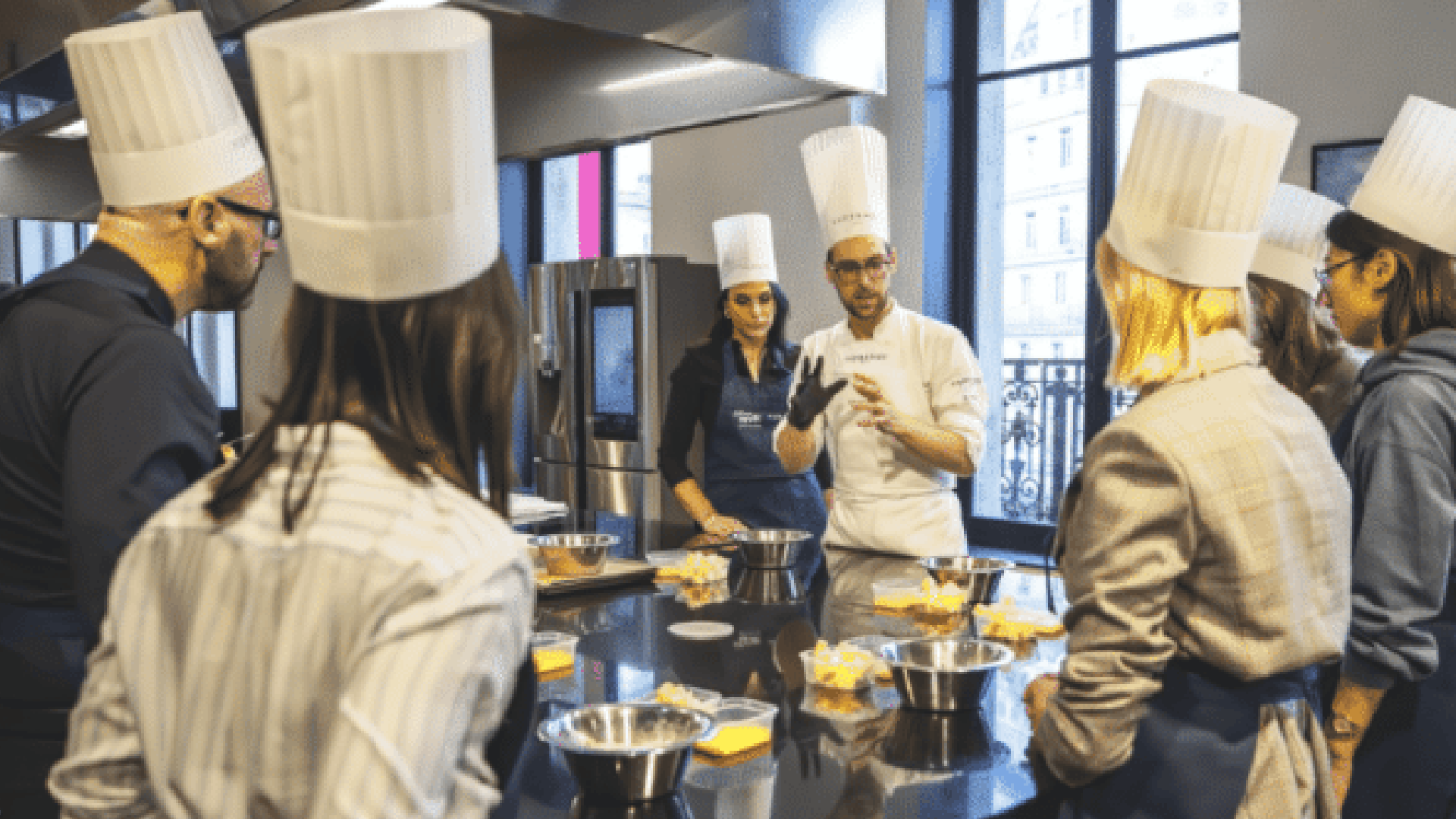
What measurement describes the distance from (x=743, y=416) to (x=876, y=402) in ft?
2.38

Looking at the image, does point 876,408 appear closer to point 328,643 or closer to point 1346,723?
point 1346,723

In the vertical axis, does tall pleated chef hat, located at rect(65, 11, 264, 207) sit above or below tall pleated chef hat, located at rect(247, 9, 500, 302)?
above

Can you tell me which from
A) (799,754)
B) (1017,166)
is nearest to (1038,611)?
(799,754)

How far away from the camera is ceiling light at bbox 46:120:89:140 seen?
3.19m

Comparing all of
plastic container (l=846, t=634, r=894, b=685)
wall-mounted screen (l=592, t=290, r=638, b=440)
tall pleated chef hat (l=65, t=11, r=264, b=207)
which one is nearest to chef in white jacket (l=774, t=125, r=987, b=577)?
plastic container (l=846, t=634, r=894, b=685)

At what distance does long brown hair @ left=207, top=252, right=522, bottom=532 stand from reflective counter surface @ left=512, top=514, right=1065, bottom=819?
1.35ft

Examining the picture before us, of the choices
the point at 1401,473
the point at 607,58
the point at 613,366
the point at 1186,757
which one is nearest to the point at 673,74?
the point at 607,58

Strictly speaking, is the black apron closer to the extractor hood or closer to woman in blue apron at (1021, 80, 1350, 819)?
woman in blue apron at (1021, 80, 1350, 819)

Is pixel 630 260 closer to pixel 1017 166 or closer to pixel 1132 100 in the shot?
pixel 1017 166

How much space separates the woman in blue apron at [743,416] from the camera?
3.04 m

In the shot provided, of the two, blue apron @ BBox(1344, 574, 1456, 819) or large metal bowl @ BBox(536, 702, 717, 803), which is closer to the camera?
large metal bowl @ BBox(536, 702, 717, 803)

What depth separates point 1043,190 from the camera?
517cm

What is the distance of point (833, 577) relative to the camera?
2295 millimetres

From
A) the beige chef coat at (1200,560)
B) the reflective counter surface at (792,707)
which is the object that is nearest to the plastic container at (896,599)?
the reflective counter surface at (792,707)
